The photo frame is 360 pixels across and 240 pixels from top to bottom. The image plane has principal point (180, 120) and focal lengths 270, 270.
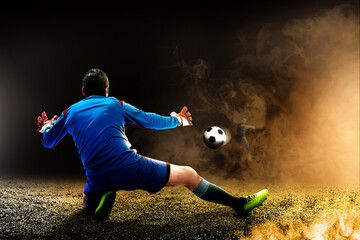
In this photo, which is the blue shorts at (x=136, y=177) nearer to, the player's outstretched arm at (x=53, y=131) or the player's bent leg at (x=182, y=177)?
the player's bent leg at (x=182, y=177)

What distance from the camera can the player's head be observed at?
6.13ft

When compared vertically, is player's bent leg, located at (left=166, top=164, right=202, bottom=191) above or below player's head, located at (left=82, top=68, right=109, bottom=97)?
below

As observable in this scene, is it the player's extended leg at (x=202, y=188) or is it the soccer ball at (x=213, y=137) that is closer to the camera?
the player's extended leg at (x=202, y=188)

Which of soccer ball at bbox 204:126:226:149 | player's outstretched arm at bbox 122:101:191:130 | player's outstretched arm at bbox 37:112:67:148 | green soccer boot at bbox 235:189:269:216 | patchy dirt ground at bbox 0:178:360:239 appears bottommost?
patchy dirt ground at bbox 0:178:360:239

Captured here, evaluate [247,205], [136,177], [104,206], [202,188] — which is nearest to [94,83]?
[136,177]

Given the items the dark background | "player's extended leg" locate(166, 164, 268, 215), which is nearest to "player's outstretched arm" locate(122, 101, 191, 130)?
"player's extended leg" locate(166, 164, 268, 215)

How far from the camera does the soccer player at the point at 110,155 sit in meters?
1.69

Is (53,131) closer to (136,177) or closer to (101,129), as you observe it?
(101,129)

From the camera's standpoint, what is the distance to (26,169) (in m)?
4.80

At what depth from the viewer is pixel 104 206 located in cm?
184

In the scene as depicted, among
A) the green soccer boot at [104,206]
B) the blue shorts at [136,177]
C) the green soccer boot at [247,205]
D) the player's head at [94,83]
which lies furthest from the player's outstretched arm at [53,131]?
the green soccer boot at [247,205]

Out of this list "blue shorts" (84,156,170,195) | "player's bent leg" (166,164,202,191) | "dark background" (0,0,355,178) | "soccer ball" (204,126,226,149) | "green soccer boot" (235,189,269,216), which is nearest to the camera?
"blue shorts" (84,156,170,195)

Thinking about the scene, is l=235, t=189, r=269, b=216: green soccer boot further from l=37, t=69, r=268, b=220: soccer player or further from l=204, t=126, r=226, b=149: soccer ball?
l=204, t=126, r=226, b=149: soccer ball

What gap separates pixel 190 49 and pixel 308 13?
1931 mm
